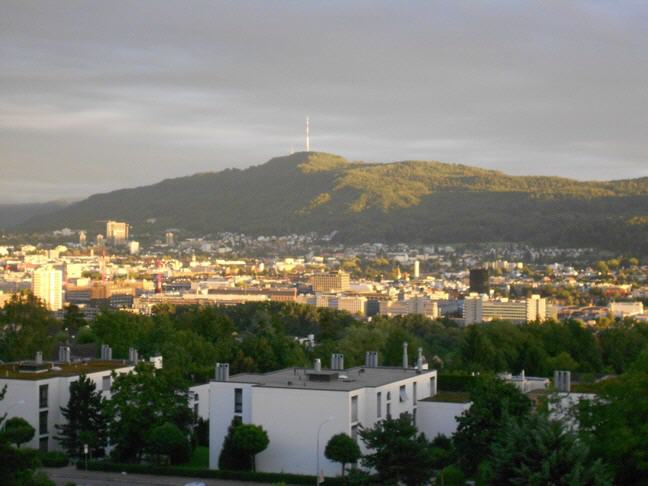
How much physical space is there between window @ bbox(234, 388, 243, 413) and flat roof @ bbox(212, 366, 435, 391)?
400 millimetres

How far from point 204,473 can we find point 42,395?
658cm

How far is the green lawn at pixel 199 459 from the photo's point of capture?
1328 inches

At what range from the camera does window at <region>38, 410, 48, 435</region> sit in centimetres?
3500

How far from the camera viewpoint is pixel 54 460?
108ft

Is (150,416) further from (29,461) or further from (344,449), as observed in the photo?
(29,461)

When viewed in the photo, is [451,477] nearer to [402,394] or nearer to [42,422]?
[402,394]

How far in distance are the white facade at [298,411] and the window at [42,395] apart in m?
5.27

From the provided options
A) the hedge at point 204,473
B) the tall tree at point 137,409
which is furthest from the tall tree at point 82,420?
the hedge at point 204,473

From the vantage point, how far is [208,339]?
194 feet

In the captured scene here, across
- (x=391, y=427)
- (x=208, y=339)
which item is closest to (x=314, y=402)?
(x=391, y=427)

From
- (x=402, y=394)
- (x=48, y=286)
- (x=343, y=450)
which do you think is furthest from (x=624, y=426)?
(x=48, y=286)

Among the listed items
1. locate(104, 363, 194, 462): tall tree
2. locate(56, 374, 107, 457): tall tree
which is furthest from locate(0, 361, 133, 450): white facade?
locate(104, 363, 194, 462): tall tree

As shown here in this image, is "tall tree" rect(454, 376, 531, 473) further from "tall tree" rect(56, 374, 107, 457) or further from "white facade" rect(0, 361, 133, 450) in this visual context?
"white facade" rect(0, 361, 133, 450)

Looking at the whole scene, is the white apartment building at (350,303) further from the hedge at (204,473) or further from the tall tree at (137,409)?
the hedge at (204,473)
